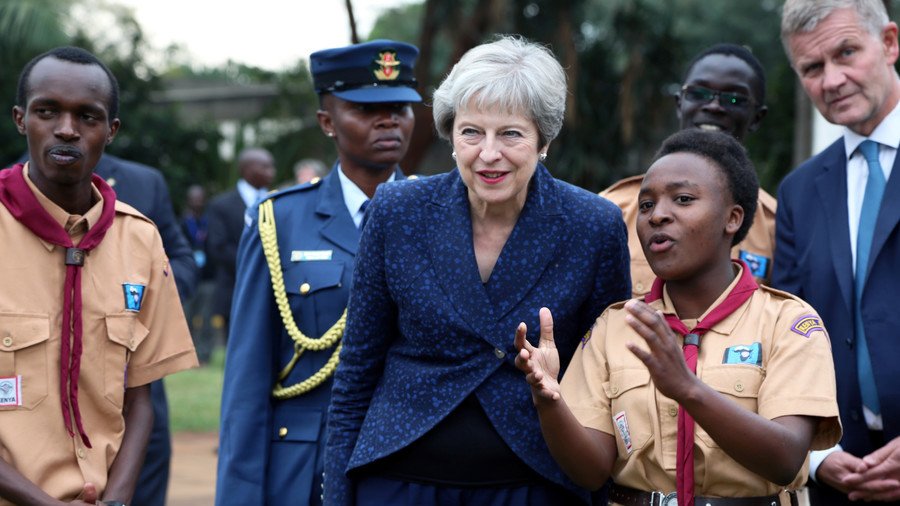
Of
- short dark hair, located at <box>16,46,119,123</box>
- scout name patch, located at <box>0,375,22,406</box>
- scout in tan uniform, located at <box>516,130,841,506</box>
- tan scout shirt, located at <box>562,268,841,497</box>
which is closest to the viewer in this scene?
scout in tan uniform, located at <box>516,130,841,506</box>

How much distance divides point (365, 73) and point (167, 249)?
1476 mm

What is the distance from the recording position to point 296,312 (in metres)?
4.04

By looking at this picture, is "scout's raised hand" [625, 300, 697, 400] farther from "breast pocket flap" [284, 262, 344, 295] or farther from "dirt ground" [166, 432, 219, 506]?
"dirt ground" [166, 432, 219, 506]

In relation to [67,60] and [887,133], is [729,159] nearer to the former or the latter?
[887,133]

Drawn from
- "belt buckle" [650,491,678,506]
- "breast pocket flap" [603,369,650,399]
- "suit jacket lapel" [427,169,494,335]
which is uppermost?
"suit jacket lapel" [427,169,494,335]

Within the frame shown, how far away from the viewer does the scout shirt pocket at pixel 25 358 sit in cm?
332

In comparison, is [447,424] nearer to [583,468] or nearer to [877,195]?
[583,468]

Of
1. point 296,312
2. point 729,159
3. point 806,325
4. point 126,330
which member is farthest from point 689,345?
point 126,330

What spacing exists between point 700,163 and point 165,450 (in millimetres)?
2649

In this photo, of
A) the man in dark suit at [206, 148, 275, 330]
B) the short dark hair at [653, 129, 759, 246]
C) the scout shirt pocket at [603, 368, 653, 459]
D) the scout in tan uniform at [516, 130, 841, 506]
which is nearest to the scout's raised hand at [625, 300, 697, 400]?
the scout in tan uniform at [516, 130, 841, 506]

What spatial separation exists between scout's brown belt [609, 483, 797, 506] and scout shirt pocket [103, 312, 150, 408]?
1518 mm

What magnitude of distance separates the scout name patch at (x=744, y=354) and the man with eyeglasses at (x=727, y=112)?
1151 millimetres

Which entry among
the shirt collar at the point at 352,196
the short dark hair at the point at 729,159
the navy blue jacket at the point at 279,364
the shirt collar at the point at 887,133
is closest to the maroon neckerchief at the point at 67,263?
the navy blue jacket at the point at 279,364

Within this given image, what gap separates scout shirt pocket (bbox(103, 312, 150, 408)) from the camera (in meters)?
3.55
